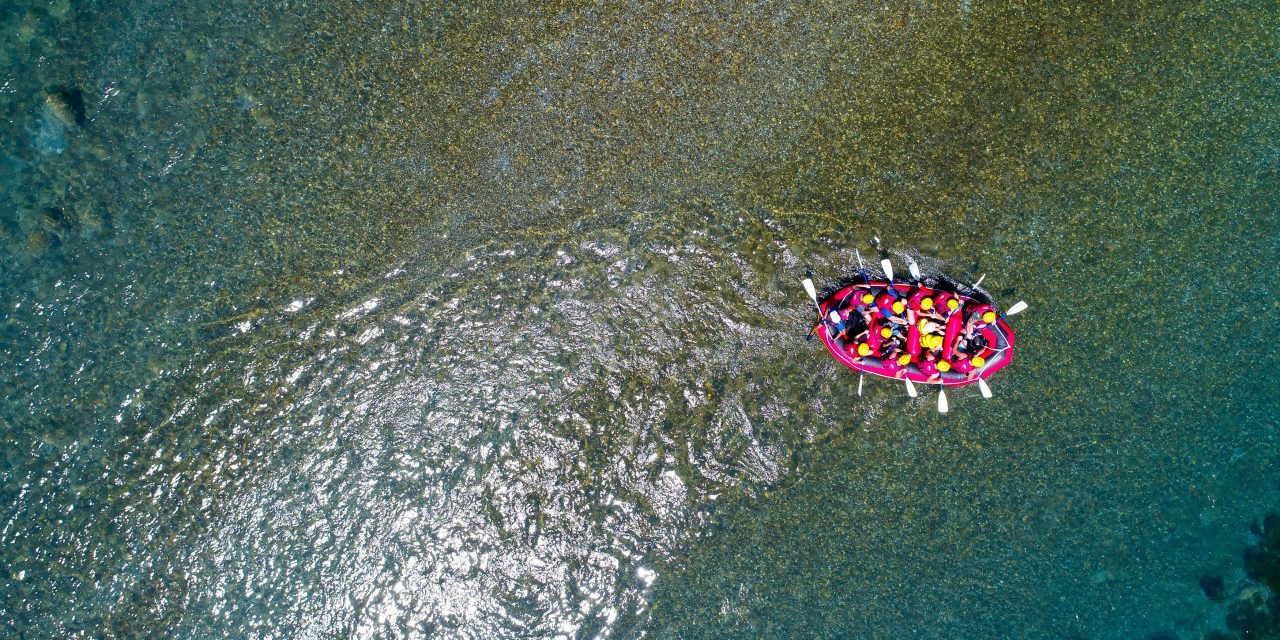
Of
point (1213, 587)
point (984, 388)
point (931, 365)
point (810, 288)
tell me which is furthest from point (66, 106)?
point (1213, 587)

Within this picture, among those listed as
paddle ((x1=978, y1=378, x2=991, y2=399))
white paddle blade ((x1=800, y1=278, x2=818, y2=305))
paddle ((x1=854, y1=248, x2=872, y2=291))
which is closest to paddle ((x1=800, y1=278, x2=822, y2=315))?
white paddle blade ((x1=800, y1=278, x2=818, y2=305))

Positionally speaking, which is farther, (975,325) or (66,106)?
(66,106)

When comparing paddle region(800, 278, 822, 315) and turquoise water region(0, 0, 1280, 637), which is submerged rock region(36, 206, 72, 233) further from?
paddle region(800, 278, 822, 315)

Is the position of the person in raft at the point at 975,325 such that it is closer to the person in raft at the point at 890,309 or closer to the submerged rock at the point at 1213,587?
the person in raft at the point at 890,309

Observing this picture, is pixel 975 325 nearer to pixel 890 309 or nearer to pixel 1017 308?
pixel 1017 308

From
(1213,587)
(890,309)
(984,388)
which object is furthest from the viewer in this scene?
(1213,587)

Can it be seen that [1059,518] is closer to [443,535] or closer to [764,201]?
[764,201]

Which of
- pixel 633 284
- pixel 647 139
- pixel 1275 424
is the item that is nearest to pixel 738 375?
pixel 633 284
